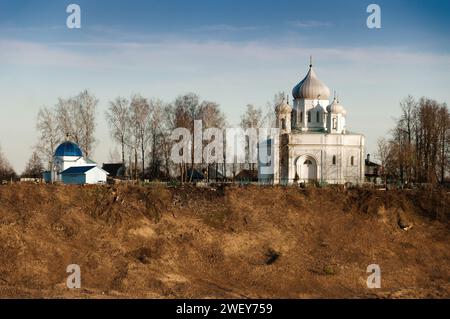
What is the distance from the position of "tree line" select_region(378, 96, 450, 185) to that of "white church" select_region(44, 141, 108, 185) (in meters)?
20.3

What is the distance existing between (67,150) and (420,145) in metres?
25.2

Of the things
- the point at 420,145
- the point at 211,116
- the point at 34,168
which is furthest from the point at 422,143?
the point at 34,168

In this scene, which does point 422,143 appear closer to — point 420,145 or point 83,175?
point 420,145

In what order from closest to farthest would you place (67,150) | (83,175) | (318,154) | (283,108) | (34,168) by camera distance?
(83,175), (67,150), (318,154), (283,108), (34,168)

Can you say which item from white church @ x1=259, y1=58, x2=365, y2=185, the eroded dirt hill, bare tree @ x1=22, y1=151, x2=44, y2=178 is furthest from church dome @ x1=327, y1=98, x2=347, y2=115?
bare tree @ x1=22, y1=151, x2=44, y2=178

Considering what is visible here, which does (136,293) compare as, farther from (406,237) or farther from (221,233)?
(406,237)

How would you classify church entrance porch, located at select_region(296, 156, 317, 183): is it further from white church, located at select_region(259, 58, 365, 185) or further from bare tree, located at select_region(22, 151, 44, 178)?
bare tree, located at select_region(22, 151, 44, 178)

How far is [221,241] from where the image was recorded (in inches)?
1535

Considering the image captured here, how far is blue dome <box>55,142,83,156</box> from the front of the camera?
173 ft

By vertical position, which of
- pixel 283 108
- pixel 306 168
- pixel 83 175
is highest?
pixel 283 108

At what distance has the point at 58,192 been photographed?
4147 cm

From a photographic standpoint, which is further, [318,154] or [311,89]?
[311,89]

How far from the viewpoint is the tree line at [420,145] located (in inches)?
2173
